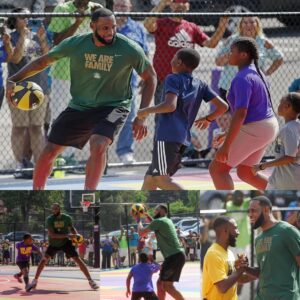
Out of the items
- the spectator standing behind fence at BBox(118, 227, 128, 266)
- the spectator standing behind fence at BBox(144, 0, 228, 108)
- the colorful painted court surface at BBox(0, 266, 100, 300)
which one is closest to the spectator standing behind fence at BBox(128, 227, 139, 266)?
the spectator standing behind fence at BBox(118, 227, 128, 266)

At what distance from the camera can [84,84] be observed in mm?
9547

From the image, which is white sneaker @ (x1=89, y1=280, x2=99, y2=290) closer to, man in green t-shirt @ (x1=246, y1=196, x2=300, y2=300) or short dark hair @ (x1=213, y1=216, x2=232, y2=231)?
short dark hair @ (x1=213, y1=216, x2=232, y2=231)

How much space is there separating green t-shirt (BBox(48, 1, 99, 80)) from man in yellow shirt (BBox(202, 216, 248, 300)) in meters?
6.09

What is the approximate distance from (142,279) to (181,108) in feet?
10.5

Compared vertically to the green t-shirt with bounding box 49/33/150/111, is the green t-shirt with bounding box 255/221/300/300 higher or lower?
lower

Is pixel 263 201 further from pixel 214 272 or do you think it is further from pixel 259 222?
pixel 214 272

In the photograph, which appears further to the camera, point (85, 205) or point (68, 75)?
point (68, 75)

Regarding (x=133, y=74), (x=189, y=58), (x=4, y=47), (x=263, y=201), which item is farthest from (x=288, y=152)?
(x=133, y=74)

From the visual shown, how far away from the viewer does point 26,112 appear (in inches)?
492

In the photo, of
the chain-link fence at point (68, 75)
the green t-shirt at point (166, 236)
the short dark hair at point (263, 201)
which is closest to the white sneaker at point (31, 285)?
the green t-shirt at point (166, 236)

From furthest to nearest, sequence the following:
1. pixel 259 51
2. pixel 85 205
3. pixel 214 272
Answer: pixel 259 51
pixel 85 205
pixel 214 272

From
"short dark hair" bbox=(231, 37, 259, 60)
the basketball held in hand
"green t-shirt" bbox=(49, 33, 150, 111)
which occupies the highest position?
"short dark hair" bbox=(231, 37, 259, 60)

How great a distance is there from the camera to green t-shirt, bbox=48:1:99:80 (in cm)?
1231

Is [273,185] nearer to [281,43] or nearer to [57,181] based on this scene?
[57,181]
